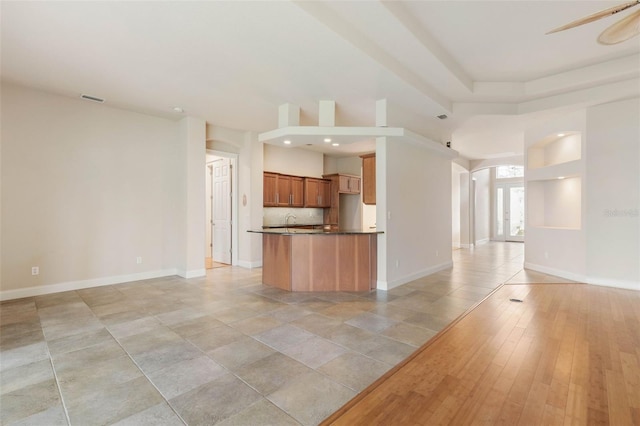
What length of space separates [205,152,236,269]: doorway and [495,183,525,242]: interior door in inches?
462

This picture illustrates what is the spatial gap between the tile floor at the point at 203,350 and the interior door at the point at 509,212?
1005cm

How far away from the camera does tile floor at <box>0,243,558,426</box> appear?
198 cm

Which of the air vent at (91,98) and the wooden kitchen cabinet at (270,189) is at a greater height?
the air vent at (91,98)

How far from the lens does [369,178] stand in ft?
21.7

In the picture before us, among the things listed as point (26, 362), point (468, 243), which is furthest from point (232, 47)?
point (468, 243)

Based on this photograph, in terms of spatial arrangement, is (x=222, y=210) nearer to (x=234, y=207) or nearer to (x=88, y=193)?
(x=234, y=207)

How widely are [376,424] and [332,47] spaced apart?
11.5 ft

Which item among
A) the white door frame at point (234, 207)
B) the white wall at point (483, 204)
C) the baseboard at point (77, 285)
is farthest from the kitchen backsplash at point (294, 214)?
the white wall at point (483, 204)

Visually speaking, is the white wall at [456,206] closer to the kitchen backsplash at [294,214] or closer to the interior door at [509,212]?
the interior door at [509,212]

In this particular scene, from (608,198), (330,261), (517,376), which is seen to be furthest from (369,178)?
(517,376)

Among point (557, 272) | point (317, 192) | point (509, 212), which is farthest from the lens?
point (509, 212)

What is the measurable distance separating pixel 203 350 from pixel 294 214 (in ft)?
19.9

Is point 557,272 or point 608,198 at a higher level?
point 608,198

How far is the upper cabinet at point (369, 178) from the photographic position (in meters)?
6.51
